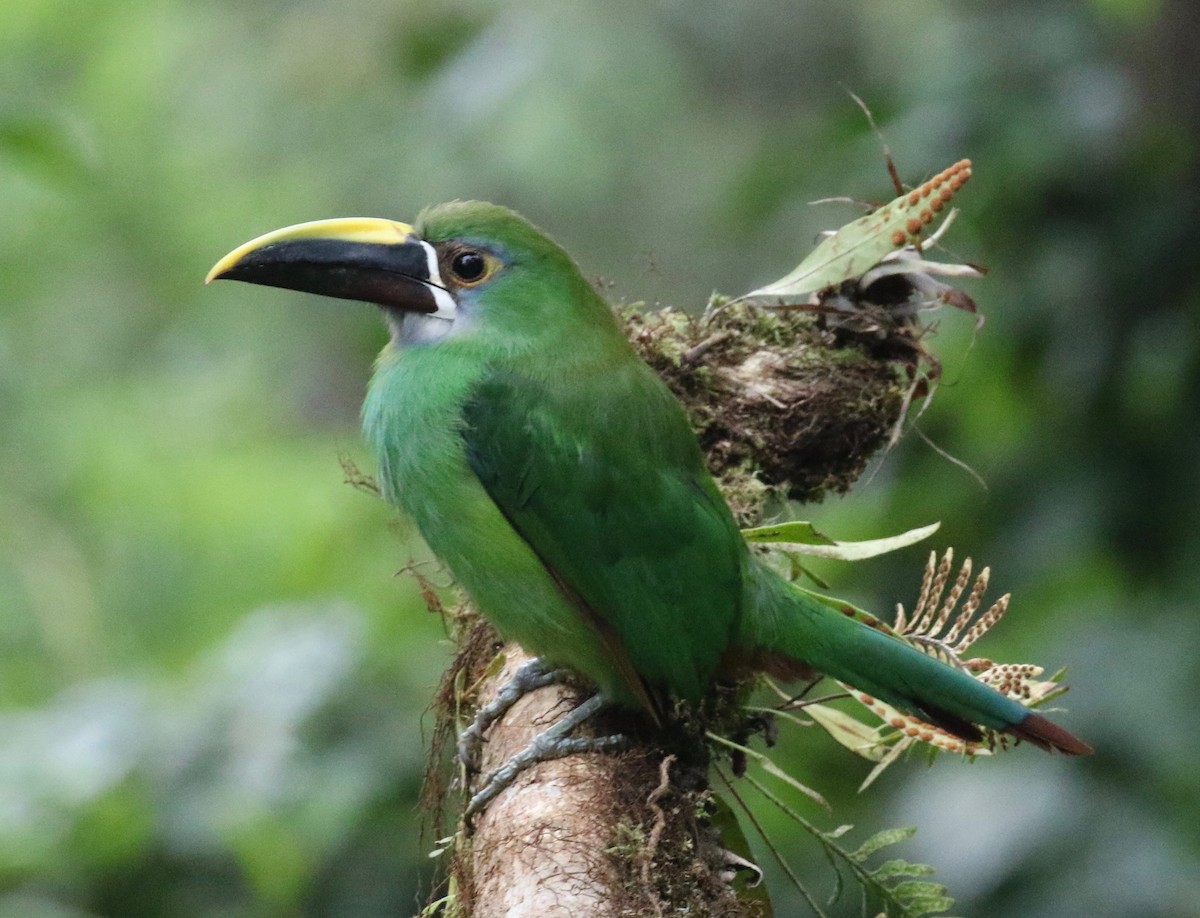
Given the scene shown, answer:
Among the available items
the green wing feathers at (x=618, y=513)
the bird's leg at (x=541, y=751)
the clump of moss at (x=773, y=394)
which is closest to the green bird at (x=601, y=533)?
the green wing feathers at (x=618, y=513)

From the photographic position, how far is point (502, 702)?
262 cm

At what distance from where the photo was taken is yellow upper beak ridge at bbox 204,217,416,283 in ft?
9.03

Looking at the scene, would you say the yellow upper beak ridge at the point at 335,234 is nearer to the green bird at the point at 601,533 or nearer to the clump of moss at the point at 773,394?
the green bird at the point at 601,533

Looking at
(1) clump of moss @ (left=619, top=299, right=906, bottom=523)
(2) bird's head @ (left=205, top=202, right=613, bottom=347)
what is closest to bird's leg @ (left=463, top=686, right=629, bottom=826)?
(1) clump of moss @ (left=619, top=299, right=906, bottom=523)

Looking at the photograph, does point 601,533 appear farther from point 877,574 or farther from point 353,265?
point 877,574

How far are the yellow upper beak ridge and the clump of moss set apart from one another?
0.54 meters

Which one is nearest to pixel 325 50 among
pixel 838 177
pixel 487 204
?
pixel 838 177

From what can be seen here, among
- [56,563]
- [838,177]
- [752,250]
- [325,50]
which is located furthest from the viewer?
[752,250]

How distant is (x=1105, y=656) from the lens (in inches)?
129

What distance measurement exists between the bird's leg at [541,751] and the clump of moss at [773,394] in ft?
2.09

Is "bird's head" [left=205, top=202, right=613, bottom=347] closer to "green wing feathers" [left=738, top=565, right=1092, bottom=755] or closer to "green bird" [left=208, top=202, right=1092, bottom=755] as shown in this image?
"green bird" [left=208, top=202, right=1092, bottom=755]

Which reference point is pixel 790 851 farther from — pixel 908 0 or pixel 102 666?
pixel 908 0

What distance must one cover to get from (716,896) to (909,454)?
1.92m

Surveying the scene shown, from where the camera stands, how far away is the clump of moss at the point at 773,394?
9.53 ft
